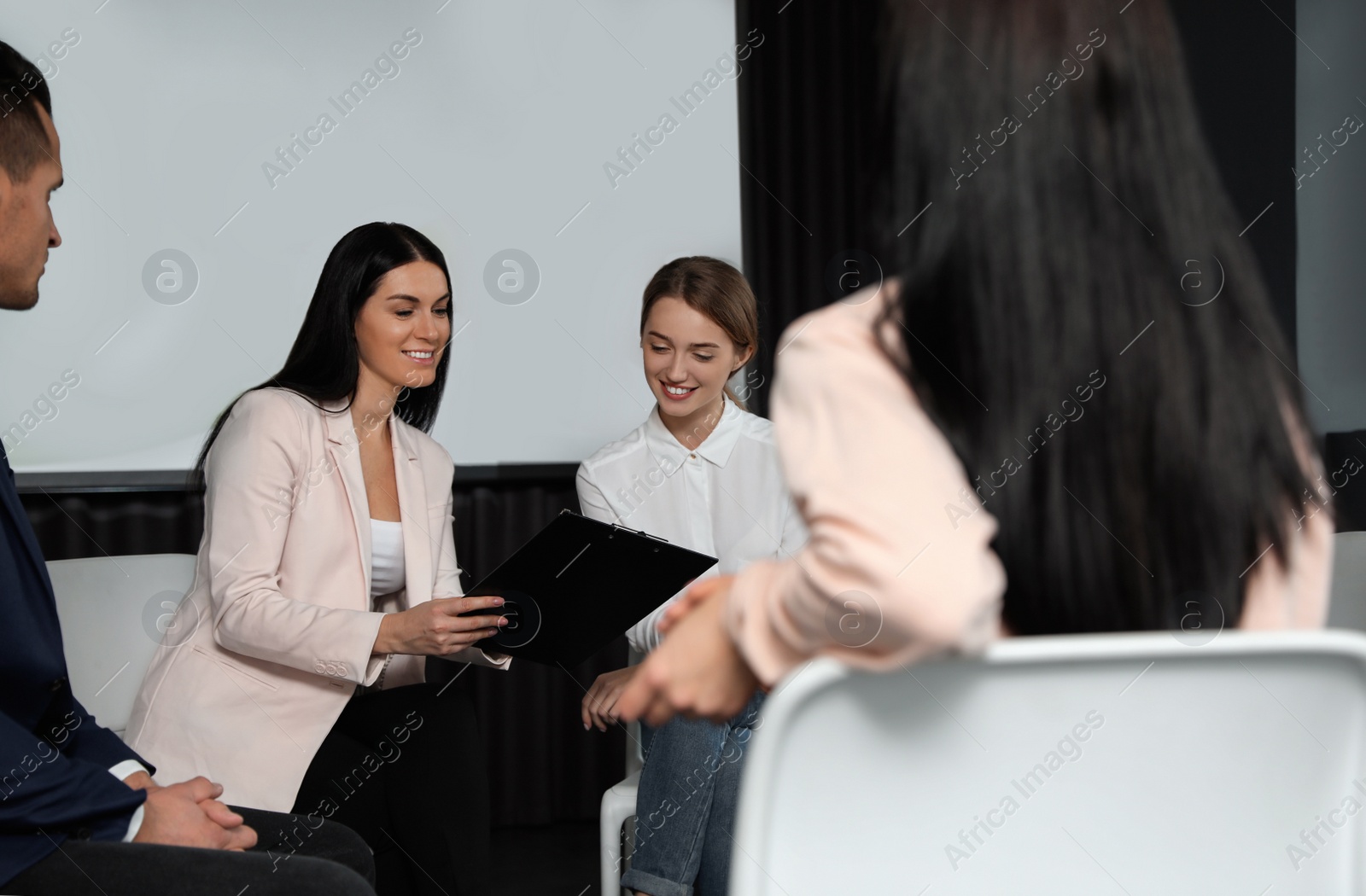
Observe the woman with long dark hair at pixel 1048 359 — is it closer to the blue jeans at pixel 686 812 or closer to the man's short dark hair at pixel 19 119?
the blue jeans at pixel 686 812

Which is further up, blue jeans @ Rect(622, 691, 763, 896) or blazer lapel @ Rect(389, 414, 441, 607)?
blazer lapel @ Rect(389, 414, 441, 607)

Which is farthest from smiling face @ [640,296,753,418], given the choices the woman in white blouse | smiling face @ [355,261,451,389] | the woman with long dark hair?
the woman with long dark hair

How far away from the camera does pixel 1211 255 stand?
1.98 feet

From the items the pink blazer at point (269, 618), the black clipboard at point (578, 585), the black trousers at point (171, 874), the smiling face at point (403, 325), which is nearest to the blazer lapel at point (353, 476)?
the pink blazer at point (269, 618)

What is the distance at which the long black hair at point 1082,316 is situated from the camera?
586 millimetres

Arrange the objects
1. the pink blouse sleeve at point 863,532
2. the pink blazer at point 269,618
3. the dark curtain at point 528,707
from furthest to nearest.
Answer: the dark curtain at point 528,707, the pink blazer at point 269,618, the pink blouse sleeve at point 863,532

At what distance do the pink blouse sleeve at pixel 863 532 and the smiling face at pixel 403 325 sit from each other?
133 centimetres

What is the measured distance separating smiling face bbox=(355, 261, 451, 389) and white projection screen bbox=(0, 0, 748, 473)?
962 millimetres

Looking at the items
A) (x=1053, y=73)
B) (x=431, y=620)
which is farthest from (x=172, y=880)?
(x=1053, y=73)

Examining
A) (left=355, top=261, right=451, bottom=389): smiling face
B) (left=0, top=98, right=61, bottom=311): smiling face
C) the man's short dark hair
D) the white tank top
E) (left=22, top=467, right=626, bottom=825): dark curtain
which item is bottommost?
(left=22, top=467, right=626, bottom=825): dark curtain

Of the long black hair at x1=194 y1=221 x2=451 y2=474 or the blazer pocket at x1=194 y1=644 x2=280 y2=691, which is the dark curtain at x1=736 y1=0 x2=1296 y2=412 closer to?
the long black hair at x1=194 y1=221 x2=451 y2=474

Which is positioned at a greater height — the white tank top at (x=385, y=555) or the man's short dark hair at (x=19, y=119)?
the man's short dark hair at (x=19, y=119)

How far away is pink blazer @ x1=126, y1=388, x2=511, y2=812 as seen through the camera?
1501 mm

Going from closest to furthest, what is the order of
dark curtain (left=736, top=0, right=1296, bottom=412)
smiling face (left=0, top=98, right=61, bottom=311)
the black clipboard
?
smiling face (left=0, top=98, right=61, bottom=311) < the black clipboard < dark curtain (left=736, top=0, right=1296, bottom=412)
